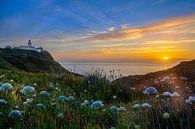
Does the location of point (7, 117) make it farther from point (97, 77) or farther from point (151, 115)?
point (97, 77)

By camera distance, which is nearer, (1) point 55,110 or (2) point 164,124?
(2) point 164,124

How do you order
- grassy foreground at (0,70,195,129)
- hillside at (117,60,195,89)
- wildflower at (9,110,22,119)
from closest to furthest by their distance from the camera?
grassy foreground at (0,70,195,129), wildflower at (9,110,22,119), hillside at (117,60,195,89)

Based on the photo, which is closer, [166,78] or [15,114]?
[15,114]

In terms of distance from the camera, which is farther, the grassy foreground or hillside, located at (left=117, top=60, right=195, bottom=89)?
hillside, located at (left=117, top=60, right=195, bottom=89)

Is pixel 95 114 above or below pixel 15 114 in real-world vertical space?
below

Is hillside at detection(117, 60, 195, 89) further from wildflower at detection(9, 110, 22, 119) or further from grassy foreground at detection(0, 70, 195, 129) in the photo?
wildflower at detection(9, 110, 22, 119)

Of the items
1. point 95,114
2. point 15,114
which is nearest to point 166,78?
point 95,114

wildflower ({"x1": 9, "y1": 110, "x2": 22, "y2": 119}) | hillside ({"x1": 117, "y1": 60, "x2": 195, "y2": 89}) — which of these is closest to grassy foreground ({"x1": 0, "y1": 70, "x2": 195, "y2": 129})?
wildflower ({"x1": 9, "y1": 110, "x2": 22, "y2": 119})

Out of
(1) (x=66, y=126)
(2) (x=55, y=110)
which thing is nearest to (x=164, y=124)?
(1) (x=66, y=126)

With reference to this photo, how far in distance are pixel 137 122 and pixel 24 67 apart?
62.9 m

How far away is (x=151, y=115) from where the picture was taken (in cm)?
395

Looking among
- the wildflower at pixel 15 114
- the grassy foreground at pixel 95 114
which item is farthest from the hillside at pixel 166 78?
the wildflower at pixel 15 114

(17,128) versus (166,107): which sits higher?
(166,107)

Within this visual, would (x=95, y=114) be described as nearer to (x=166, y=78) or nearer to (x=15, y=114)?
(x=15, y=114)
